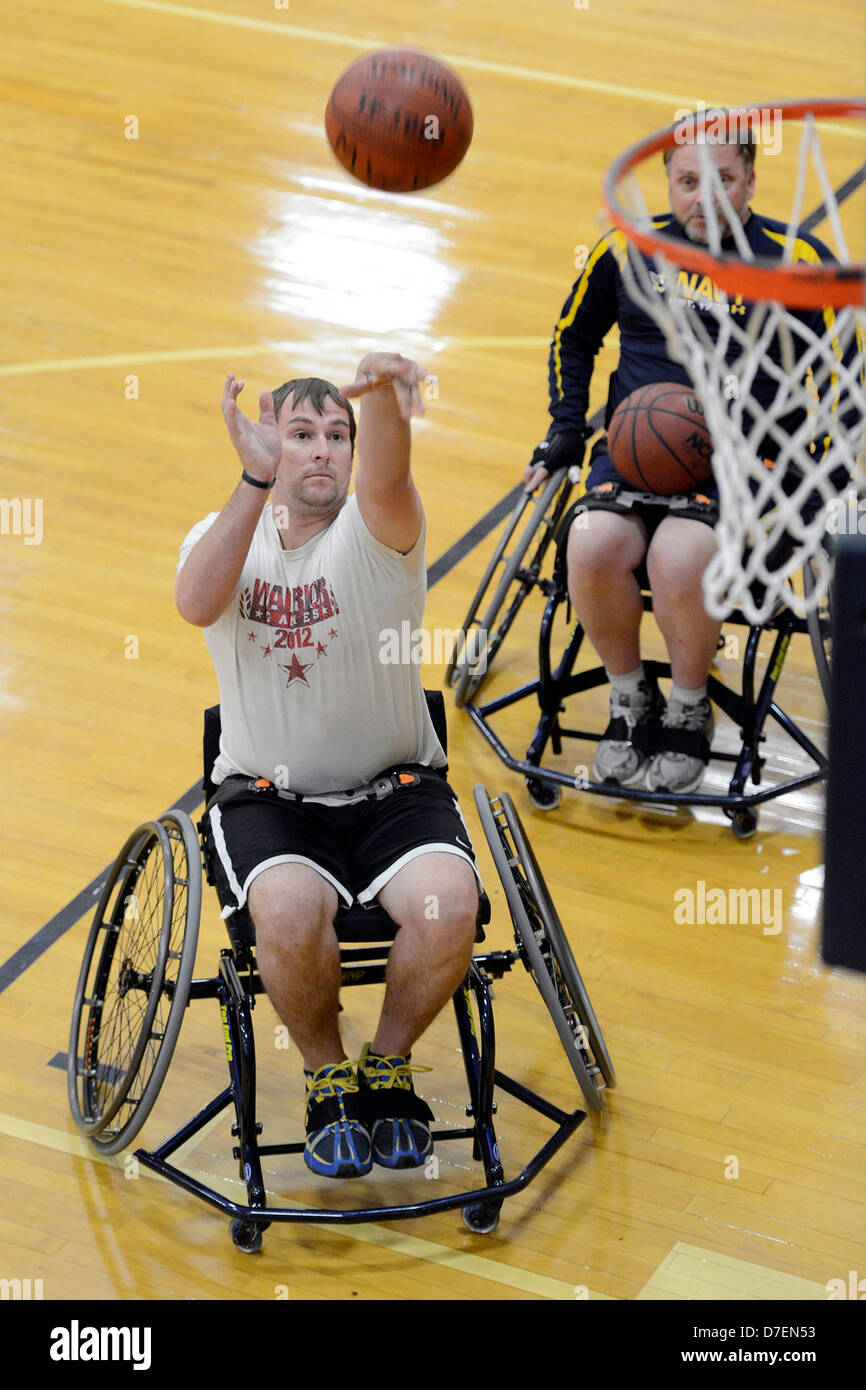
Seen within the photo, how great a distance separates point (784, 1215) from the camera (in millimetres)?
3748

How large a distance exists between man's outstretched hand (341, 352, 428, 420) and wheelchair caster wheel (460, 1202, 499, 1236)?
5.28ft

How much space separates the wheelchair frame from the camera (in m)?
3.55

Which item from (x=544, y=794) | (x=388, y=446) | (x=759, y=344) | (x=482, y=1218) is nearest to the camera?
(x=759, y=344)

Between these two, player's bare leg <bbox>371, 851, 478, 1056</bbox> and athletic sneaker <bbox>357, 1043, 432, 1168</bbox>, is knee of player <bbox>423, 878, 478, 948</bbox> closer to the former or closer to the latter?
player's bare leg <bbox>371, 851, 478, 1056</bbox>

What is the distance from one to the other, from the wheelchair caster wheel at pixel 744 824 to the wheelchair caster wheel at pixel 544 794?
1.62ft

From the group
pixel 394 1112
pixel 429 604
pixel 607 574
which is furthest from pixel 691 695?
pixel 394 1112

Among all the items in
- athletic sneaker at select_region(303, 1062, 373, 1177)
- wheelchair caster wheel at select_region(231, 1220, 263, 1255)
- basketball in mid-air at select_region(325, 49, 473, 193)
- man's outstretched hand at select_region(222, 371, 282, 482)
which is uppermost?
basketball in mid-air at select_region(325, 49, 473, 193)

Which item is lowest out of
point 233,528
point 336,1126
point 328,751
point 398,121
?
point 336,1126

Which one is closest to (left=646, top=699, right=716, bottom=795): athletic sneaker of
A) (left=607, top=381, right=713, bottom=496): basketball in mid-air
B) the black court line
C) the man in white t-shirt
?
(left=607, top=381, right=713, bottom=496): basketball in mid-air

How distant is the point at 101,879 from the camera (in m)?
4.66

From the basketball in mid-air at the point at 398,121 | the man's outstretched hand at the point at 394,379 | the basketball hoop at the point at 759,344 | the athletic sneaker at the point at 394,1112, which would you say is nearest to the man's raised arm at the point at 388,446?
the man's outstretched hand at the point at 394,379

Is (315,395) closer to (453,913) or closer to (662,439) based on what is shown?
(453,913)

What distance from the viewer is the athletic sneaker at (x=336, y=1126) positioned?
3.62 m

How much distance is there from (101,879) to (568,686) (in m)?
1.39
